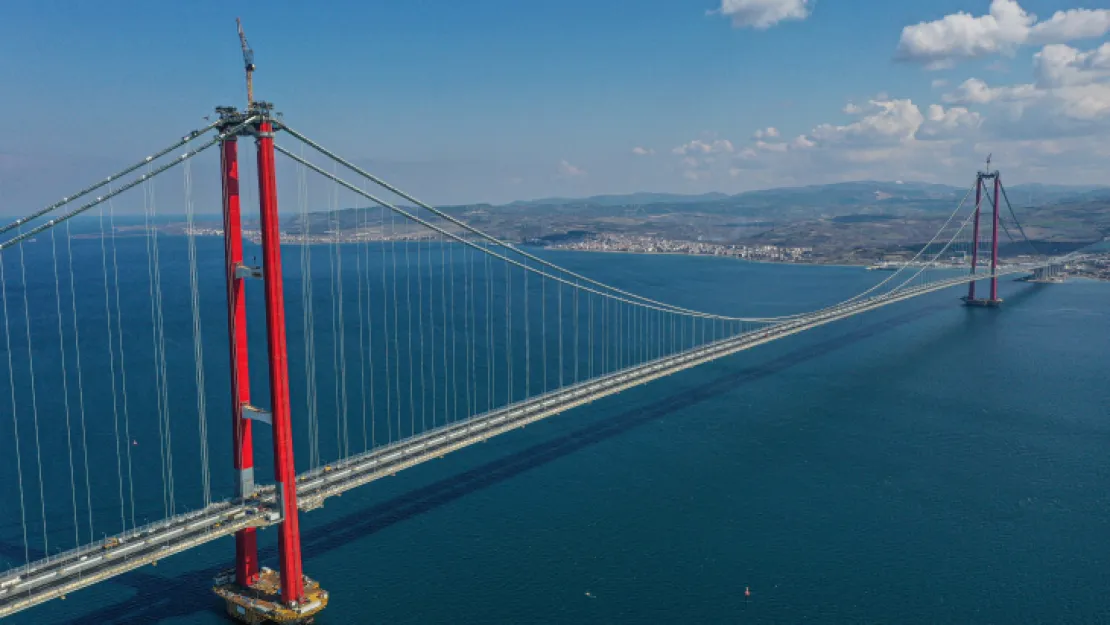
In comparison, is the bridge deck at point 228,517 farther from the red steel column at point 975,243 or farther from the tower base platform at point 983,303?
the red steel column at point 975,243

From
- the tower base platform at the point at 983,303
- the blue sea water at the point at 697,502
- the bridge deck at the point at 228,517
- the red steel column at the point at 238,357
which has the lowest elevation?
the blue sea water at the point at 697,502

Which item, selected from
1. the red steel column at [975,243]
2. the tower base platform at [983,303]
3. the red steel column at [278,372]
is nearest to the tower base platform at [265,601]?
the red steel column at [278,372]

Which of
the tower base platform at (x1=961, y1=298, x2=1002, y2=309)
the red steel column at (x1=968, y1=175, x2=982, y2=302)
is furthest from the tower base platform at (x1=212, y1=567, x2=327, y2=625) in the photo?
the red steel column at (x1=968, y1=175, x2=982, y2=302)

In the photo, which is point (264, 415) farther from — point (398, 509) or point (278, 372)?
point (398, 509)

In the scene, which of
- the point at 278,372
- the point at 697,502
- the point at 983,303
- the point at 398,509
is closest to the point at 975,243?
the point at 983,303

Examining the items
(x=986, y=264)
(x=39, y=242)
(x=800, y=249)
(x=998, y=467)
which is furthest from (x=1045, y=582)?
(x=39, y=242)

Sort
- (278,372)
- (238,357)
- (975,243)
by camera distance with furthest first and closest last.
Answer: (975,243)
(238,357)
(278,372)
